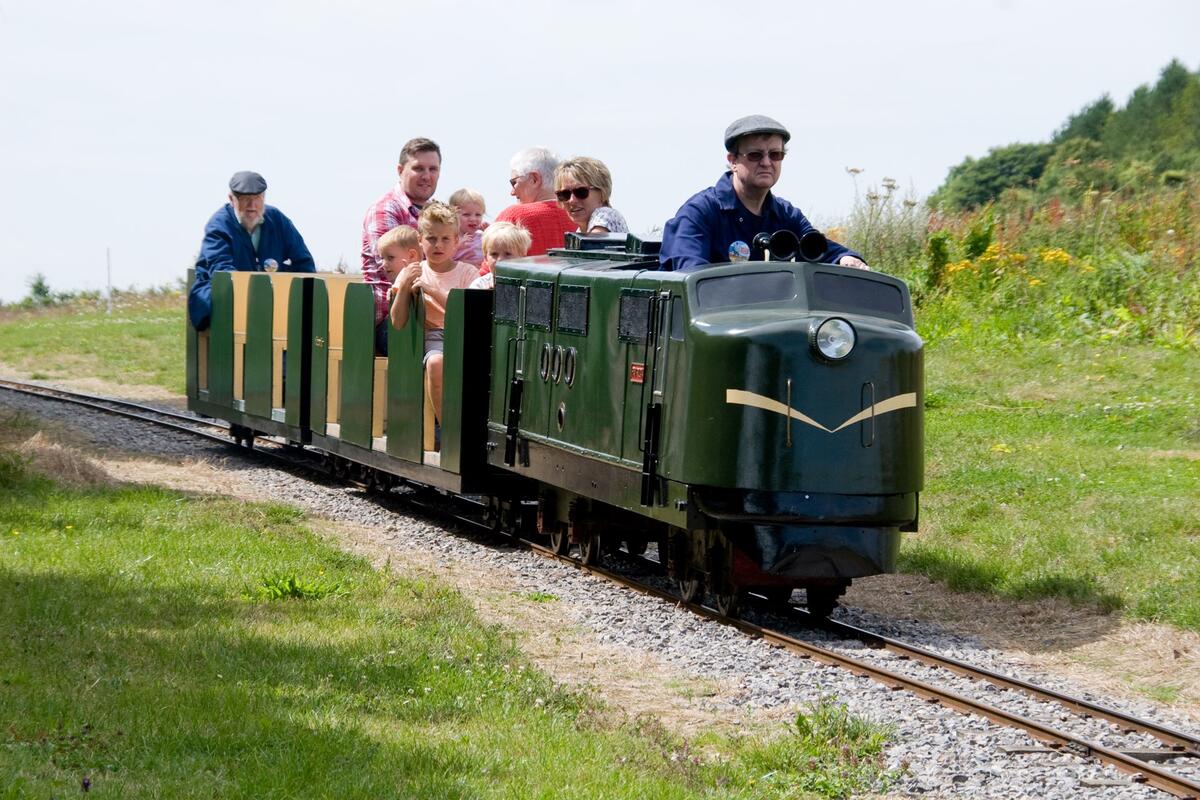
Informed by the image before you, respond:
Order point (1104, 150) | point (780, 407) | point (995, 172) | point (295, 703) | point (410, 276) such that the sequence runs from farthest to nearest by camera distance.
→ point (1104, 150), point (995, 172), point (410, 276), point (780, 407), point (295, 703)

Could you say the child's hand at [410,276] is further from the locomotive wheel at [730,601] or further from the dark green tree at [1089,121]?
the dark green tree at [1089,121]

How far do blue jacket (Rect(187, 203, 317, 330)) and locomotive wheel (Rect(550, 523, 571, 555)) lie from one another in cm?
738

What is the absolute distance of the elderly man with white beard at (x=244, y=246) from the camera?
17.8m

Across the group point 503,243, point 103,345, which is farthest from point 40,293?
point 503,243

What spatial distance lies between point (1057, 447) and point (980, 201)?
3166 centimetres

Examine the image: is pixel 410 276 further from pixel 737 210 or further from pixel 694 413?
pixel 694 413

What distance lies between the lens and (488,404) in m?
12.3

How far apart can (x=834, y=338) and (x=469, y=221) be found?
5076 millimetres

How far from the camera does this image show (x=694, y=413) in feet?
29.9

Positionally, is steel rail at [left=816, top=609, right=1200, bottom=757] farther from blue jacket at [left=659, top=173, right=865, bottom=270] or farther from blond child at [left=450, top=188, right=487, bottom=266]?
blond child at [left=450, top=188, right=487, bottom=266]

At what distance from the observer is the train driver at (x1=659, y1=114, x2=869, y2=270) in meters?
10.0

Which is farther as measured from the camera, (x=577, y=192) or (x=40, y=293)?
(x=40, y=293)

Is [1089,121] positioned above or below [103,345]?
above

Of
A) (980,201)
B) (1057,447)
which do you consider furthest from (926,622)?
(980,201)
